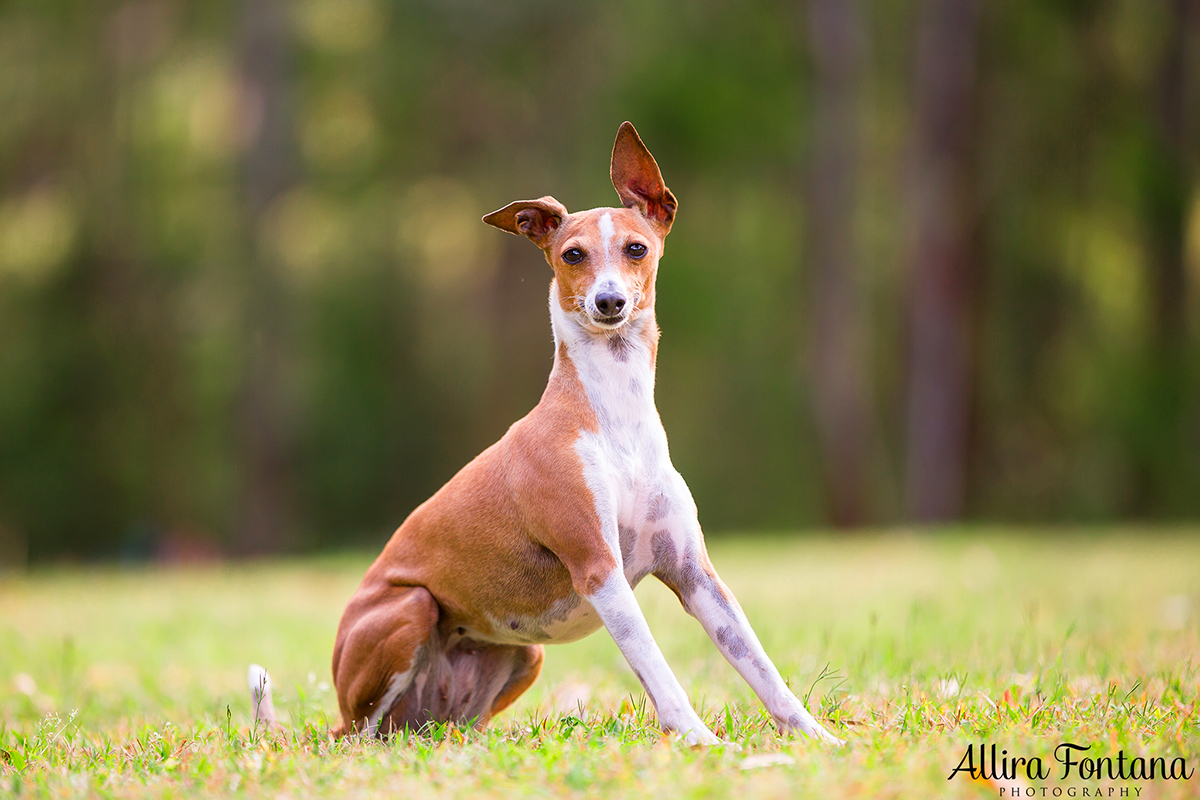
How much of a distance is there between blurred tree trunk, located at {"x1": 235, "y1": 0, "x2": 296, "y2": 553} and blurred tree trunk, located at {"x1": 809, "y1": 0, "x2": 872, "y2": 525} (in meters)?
7.54

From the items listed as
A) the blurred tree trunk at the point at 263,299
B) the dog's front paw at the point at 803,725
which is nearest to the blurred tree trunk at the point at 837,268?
the blurred tree trunk at the point at 263,299

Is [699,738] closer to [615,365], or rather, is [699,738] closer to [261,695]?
[615,365]

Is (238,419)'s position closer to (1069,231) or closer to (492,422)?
(492,422)

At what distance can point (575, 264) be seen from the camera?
3.71 metres

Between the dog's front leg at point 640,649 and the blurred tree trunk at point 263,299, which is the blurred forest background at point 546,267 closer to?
the blurred tree trunk at point 263,299

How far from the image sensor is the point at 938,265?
14711mm

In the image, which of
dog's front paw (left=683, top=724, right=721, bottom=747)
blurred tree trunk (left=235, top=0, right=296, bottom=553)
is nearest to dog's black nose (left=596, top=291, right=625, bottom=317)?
dog's front paw (left=683, top=724, right=721, bottom=747)

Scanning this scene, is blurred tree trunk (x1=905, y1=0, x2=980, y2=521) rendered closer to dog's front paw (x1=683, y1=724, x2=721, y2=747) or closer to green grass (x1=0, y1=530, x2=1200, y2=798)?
green grass (x1=0, y1=530, x2=1200, y2=798)

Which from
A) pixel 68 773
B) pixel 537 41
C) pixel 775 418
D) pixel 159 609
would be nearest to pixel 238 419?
pixel 159 609

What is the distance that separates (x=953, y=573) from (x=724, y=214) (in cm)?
985

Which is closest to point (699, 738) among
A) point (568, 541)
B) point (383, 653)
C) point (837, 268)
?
point (568, 541)

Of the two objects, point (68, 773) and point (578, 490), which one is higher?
point (578, 490)

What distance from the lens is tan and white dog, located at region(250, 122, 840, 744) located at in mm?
3426

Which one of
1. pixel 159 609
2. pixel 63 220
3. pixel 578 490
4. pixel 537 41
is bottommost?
pixel 159 609
